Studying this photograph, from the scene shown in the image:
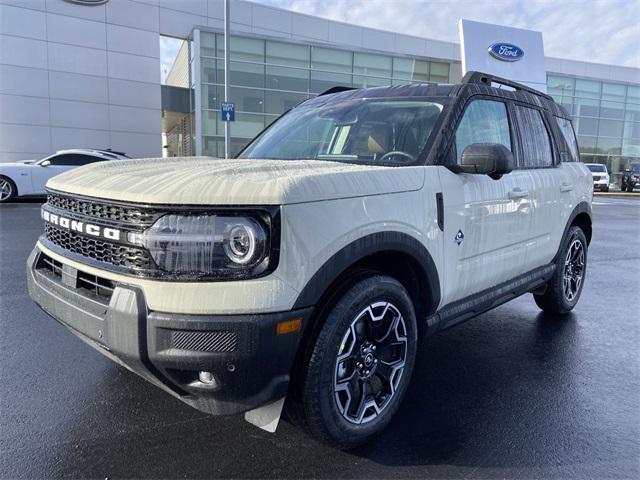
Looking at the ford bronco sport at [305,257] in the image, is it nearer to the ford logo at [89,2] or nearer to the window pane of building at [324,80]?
the ford logo at [89,2]

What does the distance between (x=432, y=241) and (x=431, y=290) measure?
0.91 feet

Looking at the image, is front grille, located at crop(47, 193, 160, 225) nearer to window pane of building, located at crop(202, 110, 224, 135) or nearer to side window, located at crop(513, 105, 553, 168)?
side window, located at crop(513, 105, 553, 168)

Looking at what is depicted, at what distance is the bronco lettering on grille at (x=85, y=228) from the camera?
2.07 m

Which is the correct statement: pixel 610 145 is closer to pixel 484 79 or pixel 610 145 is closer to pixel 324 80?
pixel 324 80

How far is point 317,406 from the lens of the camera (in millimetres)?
2189

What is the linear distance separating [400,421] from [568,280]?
2885 mm

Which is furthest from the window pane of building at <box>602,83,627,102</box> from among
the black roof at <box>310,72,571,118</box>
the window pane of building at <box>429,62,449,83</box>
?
the black roof at <box>310,72,571,118</box>

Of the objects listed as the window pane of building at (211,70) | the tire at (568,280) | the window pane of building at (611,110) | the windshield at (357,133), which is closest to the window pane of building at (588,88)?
the window pane of building at (611,110)

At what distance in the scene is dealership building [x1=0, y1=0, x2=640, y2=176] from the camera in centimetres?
2153

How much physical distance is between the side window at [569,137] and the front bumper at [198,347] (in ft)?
12.2

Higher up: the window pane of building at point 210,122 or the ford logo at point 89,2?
the ford logo at point 89,2

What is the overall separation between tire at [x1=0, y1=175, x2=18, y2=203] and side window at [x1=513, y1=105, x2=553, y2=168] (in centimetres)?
1355

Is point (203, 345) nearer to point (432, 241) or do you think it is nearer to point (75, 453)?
point (75, 453)

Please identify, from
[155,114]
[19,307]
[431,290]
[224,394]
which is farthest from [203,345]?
[155,114]
